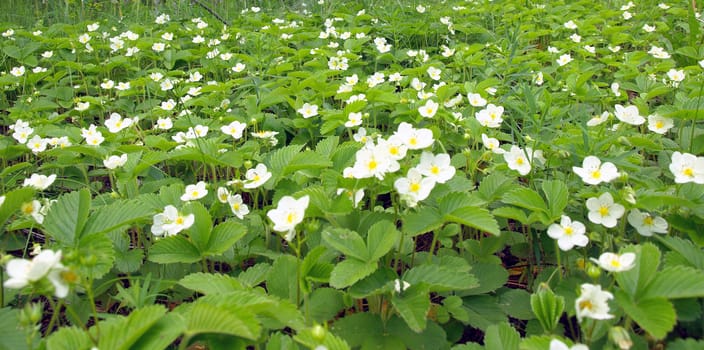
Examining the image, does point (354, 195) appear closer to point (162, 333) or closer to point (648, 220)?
point (162, 333)

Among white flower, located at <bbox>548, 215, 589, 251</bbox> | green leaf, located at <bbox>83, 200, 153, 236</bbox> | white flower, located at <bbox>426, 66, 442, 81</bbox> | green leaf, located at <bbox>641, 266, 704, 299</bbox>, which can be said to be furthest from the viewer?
white flower, located at <bbox>426, 66, 442, 81</bbox>

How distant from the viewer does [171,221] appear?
71.7 inches

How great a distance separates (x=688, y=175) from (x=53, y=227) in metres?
1.96

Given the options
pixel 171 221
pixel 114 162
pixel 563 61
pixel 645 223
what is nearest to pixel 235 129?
pixel 114 162

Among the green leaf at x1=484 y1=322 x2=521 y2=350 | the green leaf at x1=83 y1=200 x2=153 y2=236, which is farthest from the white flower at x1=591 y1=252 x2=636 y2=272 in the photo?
the green leaf at x1=83 y1=200 x2=153 y2=236

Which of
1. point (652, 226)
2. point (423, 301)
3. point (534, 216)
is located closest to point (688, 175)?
point (652, 226)

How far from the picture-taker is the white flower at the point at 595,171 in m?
1.70

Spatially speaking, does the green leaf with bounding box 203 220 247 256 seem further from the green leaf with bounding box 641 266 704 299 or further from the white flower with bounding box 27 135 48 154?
the white flower with bounding box 27 135 48 154

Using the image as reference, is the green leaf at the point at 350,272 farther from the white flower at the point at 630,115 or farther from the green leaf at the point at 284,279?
the white flower at the point at 630,115

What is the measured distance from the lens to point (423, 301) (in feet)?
4.75

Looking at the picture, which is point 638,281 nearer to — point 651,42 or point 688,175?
point 688,175

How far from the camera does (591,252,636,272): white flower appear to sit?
4.42ft

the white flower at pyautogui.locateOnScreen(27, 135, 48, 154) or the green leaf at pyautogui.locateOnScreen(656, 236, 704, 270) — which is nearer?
the green leaf at pyautogui.locateOnScreen(656, 236, 704, 270)

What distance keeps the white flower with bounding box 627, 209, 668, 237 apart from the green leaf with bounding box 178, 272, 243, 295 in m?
1.19
